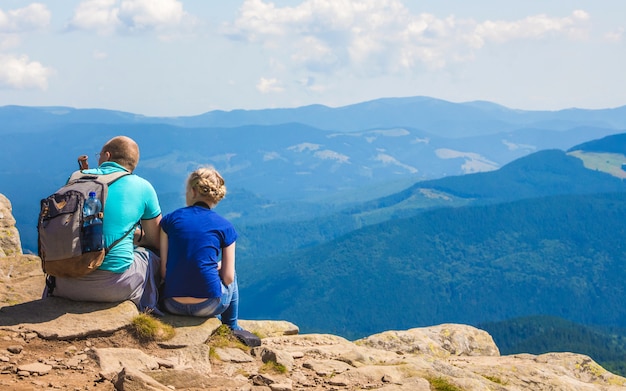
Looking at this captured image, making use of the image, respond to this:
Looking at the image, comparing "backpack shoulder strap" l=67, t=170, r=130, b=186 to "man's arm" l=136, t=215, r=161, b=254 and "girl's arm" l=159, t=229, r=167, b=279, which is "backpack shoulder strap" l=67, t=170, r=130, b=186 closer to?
"man's arm" l=136, t=215, r=161, b=254

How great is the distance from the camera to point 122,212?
11641 mm

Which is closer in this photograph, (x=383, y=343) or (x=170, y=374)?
(x=170, y=374)

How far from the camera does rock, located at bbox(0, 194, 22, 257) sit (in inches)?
758

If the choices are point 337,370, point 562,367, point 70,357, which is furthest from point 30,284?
point 562,367

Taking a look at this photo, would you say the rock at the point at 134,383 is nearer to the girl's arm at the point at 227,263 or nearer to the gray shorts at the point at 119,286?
the gray shorts at the point at 119,286

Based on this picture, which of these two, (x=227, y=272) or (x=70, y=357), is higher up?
(x=227, y=272)

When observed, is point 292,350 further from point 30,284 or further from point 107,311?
point 30,284

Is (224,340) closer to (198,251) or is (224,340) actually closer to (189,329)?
(189,329)

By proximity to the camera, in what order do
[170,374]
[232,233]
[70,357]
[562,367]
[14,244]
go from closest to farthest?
[170,374]
[70,357]
[232,233]
[562,367]
[14,244]

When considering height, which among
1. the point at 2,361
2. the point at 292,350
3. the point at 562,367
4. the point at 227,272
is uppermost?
the point at 227,272

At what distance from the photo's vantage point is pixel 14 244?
19.5m

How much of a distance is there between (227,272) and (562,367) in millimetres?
10499

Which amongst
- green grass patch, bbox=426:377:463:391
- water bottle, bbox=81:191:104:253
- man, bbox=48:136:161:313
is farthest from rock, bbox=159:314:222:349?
green grass patch, bbox=426:377:463:391

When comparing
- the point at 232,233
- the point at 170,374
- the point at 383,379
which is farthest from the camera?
the point at 232,233
